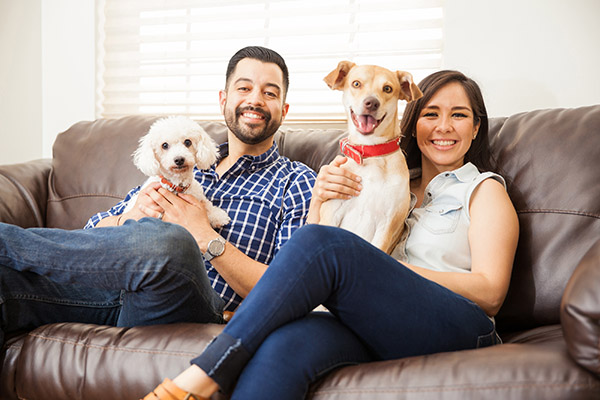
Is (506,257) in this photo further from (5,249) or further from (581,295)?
(5,249)

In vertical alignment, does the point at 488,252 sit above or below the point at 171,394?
above

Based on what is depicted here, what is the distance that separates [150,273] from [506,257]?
0.95 meters

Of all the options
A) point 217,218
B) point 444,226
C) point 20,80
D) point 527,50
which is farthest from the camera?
point 20,80

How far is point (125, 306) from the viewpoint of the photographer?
1.35 metres

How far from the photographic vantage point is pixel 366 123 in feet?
5.21

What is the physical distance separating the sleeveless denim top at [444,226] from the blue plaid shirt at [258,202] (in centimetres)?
40

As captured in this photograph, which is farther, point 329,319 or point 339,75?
point 339,75

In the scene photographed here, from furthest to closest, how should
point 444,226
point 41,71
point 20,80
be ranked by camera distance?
point 41,71 < point 20,80 < point 444,226

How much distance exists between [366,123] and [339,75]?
0.20m

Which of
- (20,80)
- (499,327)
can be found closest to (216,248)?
(499,327)

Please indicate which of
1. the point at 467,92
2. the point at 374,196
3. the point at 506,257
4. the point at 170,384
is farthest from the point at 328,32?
the point at 170,384

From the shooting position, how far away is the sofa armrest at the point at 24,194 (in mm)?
2082

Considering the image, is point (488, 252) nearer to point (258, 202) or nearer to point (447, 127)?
point (447, 127)

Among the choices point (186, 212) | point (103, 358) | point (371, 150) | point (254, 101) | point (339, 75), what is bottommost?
point (103, 358)
